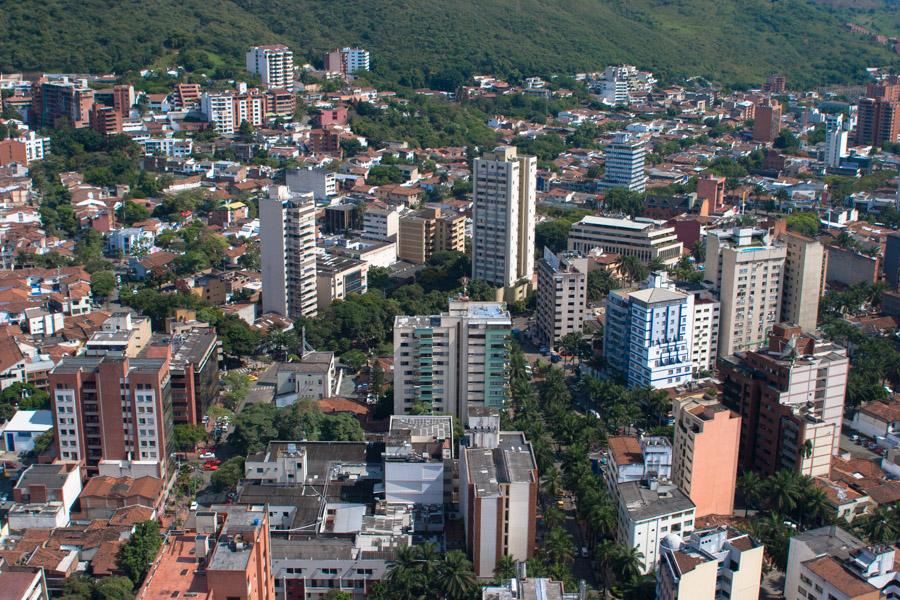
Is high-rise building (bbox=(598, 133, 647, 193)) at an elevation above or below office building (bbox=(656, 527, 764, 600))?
above

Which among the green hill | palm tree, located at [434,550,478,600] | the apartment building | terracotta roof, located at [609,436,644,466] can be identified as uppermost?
the green hill

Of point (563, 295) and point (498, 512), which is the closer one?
point (498, 512)

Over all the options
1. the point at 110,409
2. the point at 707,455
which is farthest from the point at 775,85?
the point at 110,409

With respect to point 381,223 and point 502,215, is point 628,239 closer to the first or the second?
point 502,215

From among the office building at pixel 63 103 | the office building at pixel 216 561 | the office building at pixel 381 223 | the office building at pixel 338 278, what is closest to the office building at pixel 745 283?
the office building at pixel 338 278

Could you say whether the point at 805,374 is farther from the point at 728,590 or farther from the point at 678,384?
the point at 728,590

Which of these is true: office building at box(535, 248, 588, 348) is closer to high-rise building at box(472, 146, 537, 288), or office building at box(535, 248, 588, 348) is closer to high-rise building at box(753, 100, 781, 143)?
high-rise building at box(472, 146, 537, 288)

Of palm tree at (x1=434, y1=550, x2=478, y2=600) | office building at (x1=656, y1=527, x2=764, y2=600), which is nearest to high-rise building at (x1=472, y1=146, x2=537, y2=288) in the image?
palm tree at (x1=434, y1=550, x2=478, y2=600)
